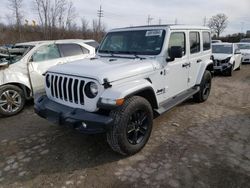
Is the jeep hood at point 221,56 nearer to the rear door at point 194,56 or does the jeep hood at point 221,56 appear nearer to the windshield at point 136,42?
the rear door at point 194,56

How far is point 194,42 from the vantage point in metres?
5.28

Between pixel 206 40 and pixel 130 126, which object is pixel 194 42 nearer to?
pixel 206 40

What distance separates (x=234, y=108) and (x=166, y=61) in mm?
2870

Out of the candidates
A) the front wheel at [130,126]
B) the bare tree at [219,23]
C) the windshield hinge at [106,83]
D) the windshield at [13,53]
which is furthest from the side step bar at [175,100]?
the bare tree at [219,23]

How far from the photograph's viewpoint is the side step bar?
4.11m

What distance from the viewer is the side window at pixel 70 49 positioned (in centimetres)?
634

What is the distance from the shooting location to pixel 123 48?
4457mm

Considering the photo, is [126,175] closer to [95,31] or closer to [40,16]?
[40,16]

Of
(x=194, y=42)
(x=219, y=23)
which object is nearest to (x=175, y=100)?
(x=194, y=42)

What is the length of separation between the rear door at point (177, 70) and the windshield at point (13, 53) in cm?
367

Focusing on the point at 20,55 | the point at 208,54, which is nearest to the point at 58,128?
the point at 20,55

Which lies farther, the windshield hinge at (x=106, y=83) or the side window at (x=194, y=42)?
the side window at (x=194, y=42)

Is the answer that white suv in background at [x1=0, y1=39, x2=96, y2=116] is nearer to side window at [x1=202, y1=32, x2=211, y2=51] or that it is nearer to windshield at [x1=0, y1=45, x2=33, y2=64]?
windshield at [x1=0, y1=45, x2=33, y2=64]

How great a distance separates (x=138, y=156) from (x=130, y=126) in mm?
519
